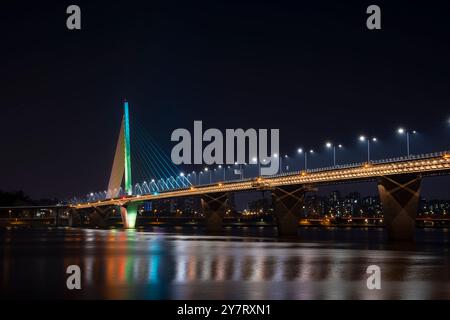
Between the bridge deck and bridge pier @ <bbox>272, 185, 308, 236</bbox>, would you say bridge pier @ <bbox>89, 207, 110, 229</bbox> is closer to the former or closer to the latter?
the bridge deck

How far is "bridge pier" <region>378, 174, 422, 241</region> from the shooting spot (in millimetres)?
73244

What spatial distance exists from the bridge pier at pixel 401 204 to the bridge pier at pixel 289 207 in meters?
28.1

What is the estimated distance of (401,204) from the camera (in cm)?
7362

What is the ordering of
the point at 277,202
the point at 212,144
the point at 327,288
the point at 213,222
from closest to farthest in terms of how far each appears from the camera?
1. the point at 327,288
2. the point at 212,144
3. the point at 277,202
4. the point at 213,222

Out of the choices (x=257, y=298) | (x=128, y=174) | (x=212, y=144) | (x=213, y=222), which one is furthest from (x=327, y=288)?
(x=128, y=174)

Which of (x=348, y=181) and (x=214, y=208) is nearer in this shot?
(x=348, y=181)

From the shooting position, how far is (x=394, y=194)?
245 feet

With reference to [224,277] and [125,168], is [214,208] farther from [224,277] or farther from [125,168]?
[224,277]

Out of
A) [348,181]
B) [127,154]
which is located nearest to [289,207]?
[348,181]

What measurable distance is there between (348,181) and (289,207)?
14930mm

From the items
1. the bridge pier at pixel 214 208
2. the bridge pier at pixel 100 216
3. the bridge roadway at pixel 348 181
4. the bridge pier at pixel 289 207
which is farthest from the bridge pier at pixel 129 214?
the bridge pier at pixel 289 207

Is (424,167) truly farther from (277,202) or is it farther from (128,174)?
(128,174)

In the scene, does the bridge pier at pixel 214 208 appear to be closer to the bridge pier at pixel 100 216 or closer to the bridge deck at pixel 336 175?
the bridge deck at pixel 336 175
